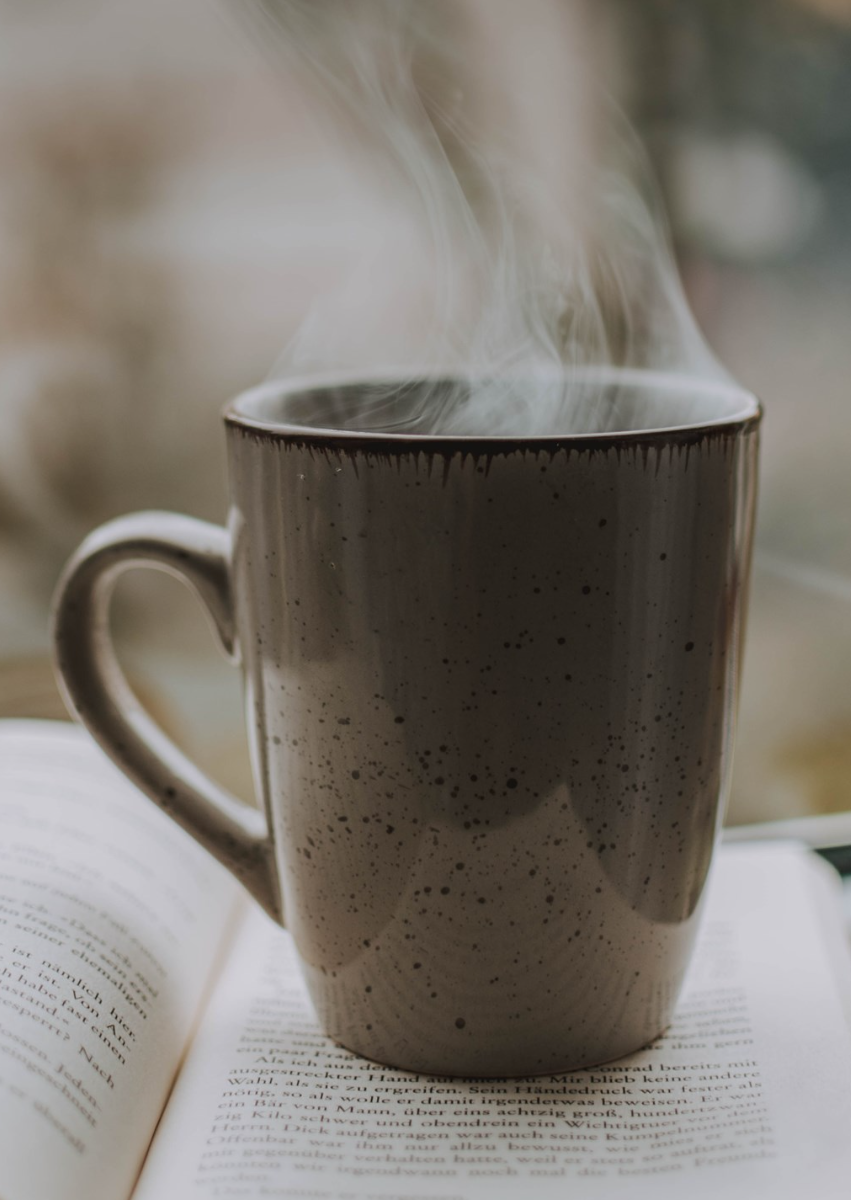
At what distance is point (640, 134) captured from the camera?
0.71 meters

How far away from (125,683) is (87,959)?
126 mm

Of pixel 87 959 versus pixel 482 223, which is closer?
pixel 87 959

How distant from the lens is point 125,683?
521mm

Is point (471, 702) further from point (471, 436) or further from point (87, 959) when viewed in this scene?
point (87, 959)

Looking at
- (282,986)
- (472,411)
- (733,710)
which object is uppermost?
(472,411)

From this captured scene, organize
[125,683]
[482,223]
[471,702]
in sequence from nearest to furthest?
1. [471,702]
2. [125,683]
3. [482,223]

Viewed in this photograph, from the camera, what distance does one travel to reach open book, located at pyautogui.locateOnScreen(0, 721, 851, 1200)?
1.40 feet

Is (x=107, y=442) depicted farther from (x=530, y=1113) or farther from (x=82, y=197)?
(x=530, y=1113)

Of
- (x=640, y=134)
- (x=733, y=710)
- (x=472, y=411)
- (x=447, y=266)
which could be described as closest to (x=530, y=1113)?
(x=733, y=710)

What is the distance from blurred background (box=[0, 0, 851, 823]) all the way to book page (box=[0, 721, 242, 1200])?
196 millimetres

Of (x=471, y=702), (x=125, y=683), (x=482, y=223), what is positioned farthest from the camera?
(x=482, y=223)

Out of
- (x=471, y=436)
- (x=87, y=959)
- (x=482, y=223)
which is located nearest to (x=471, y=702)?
(x=471, y=436)

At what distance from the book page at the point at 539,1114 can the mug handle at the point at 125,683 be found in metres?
0.08

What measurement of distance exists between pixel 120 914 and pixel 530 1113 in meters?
0.22
